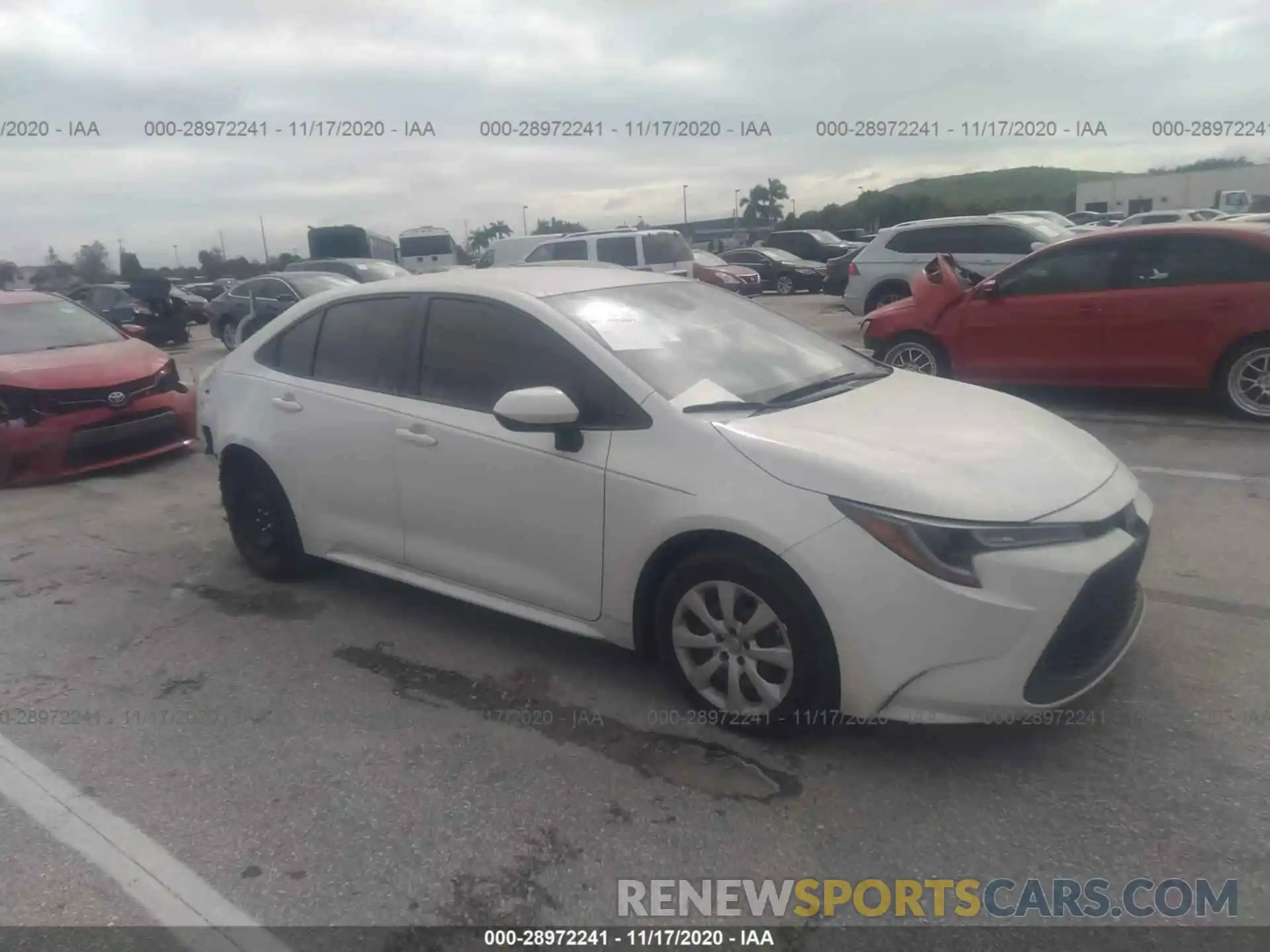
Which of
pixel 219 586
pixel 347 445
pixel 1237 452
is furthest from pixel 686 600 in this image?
pixel 1237 452

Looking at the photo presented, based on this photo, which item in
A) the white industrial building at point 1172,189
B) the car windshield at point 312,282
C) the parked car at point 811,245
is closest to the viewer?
the car windshield at point 312,282

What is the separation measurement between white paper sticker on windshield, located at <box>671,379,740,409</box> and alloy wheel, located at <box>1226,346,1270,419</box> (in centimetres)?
564

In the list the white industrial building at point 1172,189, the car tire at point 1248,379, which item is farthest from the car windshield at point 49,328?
the white industrial building at point 1172,189

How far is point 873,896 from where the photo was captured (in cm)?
261

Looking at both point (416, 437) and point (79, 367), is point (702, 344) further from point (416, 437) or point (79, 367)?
point (79, 367)

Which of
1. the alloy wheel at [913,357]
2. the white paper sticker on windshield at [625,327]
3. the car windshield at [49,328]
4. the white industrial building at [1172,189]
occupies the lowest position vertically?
the alloy wheel at [913,357]

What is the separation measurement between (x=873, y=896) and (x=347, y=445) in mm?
2899

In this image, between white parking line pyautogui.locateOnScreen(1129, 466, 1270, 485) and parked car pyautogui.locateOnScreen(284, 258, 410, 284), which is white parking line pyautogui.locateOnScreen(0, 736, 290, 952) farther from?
parked car pyautogui.locateOnScreen(284, 258, 410, 284)

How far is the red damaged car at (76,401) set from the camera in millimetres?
7137

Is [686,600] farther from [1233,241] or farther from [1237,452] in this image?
[1233,241]

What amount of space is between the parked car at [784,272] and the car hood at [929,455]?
75.1ft

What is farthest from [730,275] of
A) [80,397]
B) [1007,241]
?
[80,397]

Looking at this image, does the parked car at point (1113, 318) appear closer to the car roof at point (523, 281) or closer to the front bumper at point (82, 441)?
the car roof at point (523, 281)

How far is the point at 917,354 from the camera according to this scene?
29.9 ft
